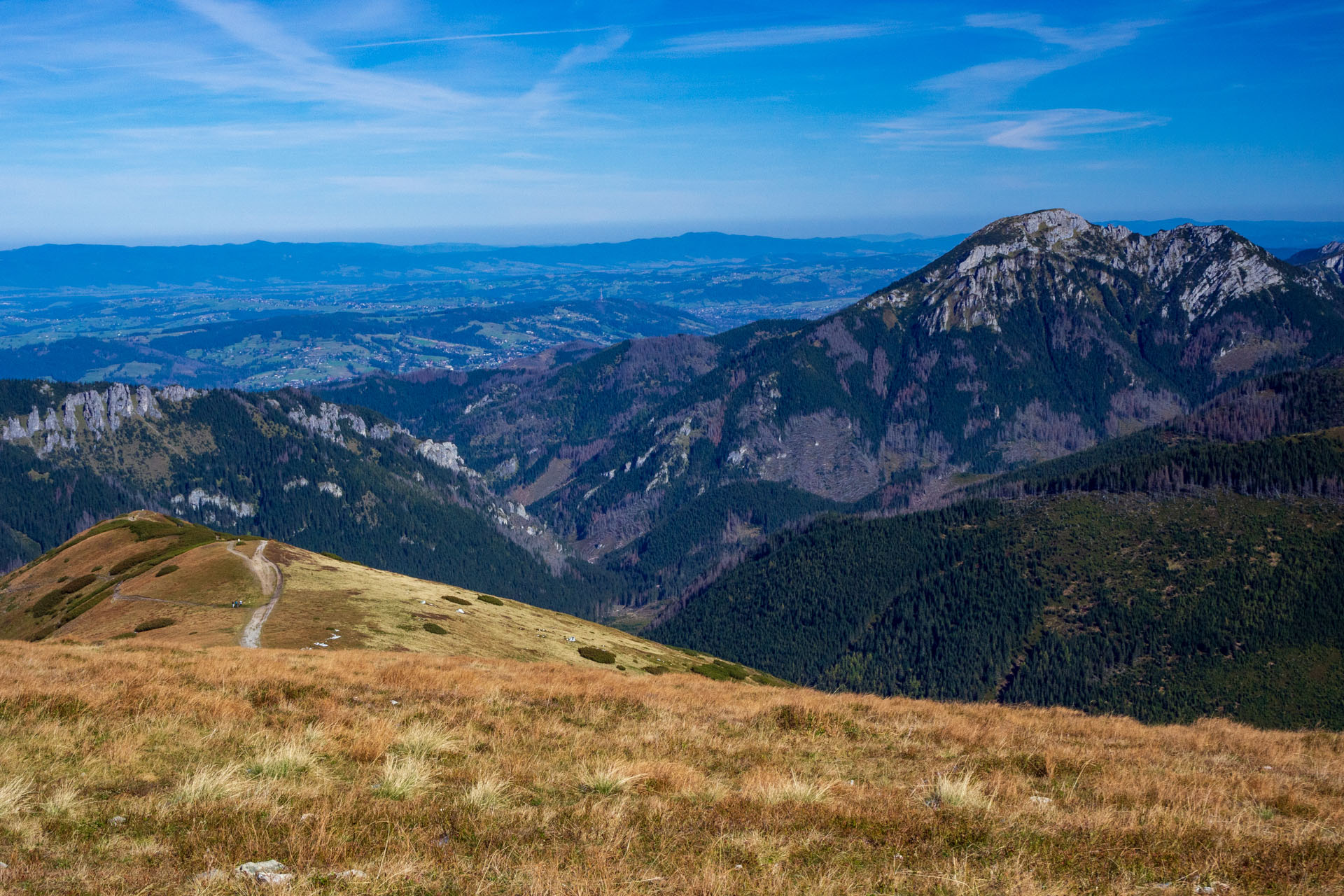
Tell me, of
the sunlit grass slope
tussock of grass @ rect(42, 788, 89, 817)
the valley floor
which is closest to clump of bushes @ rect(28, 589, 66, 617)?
the sunlit grass slope

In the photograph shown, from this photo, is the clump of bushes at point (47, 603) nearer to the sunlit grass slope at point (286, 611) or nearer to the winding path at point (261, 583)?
the sunlit grass slope at point (286, 611)

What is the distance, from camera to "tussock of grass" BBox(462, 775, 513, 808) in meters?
15.4

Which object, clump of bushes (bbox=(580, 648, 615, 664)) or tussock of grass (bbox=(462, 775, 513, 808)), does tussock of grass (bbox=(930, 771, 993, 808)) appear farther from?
clump of bushes (bbox=(580, 648, 615, 664))

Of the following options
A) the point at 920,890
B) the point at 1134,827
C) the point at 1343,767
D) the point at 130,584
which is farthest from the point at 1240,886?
the point at 130,584

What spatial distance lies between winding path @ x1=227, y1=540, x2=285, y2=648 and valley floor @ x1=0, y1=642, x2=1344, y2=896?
1484 inches

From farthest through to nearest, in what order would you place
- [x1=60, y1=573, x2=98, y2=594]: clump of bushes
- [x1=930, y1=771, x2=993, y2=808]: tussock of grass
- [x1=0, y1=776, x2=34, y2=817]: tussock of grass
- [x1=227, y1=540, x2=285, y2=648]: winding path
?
[x1=60, y1=573, x2=98, y2=594]: clump of bushes → [x1=227, y1=540, x2=285, y2=648]: winding path → [x1=930, y1=771, x2=993, y2=808]: tussock of grass → [x1=0, y1=776, x2=34, y2=817]: tussock of grass

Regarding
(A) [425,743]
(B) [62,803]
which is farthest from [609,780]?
(B) [62,803]

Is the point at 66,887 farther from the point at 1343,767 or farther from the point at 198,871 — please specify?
the point at 1343,767

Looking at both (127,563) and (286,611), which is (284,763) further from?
(127,563)

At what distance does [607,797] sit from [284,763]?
7.18m

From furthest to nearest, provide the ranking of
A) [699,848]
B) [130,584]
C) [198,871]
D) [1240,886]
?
1. [130,584]
2. [699,848]
3. [1240,886]
4. [198,871]

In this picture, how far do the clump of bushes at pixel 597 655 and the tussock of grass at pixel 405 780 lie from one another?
60572mm

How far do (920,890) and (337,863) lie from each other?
9.04m

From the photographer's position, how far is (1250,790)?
745 inches
